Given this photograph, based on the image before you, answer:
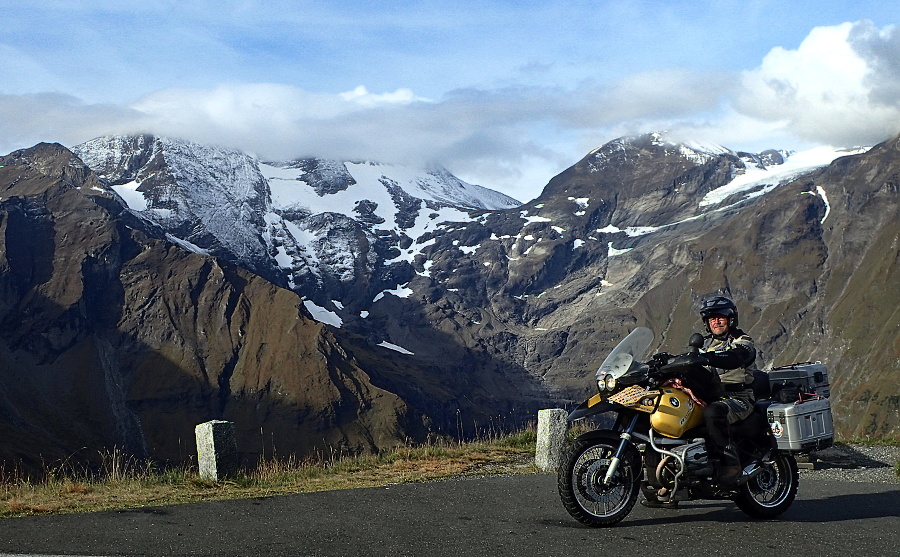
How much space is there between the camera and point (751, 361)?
34.3 ft

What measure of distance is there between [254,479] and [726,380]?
7.16 meters

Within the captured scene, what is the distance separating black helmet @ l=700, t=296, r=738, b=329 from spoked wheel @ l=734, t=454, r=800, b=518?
1658 mm

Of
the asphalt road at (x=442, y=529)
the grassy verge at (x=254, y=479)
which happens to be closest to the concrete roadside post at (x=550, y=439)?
the grassy verge at (x=254, y=479)

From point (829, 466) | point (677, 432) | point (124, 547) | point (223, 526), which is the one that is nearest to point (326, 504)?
point (223, 526)

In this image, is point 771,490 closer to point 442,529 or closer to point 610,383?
point 610,383

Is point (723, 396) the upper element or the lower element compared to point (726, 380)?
lower

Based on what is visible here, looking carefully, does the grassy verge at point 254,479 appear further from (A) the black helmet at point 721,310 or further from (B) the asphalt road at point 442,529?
(A) the black helmet at point 721,310

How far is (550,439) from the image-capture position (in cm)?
1515

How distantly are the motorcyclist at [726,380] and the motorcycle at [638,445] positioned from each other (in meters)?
0.13

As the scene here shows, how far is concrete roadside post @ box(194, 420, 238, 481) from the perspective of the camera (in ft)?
44.6

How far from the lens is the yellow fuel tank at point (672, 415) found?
32.1 ft

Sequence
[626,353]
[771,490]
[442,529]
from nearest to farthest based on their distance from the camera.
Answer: [442,529], [626,353], [771,490]

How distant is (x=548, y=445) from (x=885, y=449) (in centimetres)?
839

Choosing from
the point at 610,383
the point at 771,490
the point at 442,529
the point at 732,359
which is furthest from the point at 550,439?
the point at 442,529
